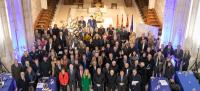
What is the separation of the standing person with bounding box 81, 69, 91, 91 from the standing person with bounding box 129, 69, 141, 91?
4.36 ft

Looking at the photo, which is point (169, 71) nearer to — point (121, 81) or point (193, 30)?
point (121, 81)

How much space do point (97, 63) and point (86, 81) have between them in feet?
3.18

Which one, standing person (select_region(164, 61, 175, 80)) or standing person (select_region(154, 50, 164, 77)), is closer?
standing person (select_region(164, 61, 175, 80))

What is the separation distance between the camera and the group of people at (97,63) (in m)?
10.8

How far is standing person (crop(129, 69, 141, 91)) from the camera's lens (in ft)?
35.0

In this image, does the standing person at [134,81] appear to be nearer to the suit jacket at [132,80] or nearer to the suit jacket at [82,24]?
the suit jacket at [132,80]

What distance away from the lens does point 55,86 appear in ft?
35.9

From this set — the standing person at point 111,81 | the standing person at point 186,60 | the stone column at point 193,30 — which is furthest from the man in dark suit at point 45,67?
the stone column at point 193,30

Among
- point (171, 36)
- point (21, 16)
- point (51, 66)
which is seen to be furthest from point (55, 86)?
point (171, 36)

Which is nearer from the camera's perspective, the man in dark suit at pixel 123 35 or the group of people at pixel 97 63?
the group of people at pixel 97 63

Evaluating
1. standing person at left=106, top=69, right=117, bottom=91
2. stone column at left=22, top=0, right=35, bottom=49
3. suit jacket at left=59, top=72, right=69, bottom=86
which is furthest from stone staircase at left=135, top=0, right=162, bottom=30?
suit jacket at left=59, top=72, right=69, bottom=86

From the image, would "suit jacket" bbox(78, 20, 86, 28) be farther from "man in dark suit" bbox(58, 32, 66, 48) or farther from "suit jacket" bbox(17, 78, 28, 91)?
"suit jacket" bbox(17, 78, 28, 91)

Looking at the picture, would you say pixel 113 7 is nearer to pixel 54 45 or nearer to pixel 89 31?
pixel 89 31

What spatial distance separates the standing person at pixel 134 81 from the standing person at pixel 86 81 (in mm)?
1328
